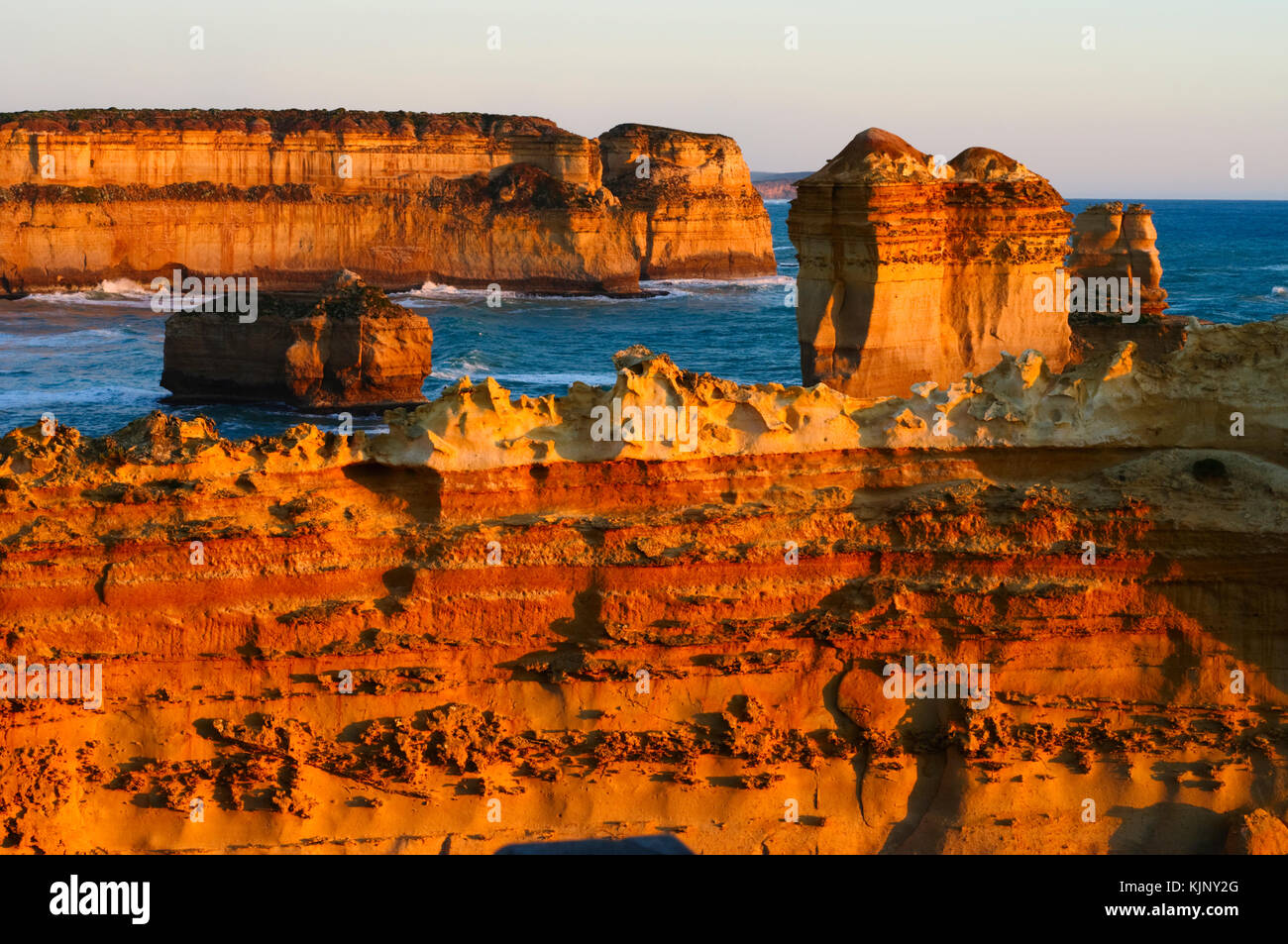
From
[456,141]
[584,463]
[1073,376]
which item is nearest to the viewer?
[584,463]

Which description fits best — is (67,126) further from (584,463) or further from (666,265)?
(584,463)

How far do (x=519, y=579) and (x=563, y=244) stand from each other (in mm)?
101109

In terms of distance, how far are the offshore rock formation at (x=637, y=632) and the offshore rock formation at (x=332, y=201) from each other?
96241 mm

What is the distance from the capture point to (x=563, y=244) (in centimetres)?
11219

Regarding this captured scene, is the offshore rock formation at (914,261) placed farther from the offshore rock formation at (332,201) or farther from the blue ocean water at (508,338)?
the offshore rock formation at (332,201)

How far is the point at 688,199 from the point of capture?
394 feet

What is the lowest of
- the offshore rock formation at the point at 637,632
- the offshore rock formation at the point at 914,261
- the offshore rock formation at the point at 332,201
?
the offshore rock formation at the point at 637,632

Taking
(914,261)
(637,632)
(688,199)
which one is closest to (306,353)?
(914,261)

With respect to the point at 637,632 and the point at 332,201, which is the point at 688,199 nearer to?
the point at 332,201

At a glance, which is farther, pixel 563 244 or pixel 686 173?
pixel 686 173

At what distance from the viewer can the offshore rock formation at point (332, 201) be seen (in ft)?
339

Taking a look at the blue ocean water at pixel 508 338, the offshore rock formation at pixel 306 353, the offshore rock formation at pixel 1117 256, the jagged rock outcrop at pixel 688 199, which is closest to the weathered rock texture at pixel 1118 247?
the offshore rock formation at pixel 1117 256

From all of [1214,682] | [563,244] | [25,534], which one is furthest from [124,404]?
[563,244]

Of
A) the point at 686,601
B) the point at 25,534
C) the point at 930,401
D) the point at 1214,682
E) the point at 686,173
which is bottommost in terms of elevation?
the point at 1214,682
